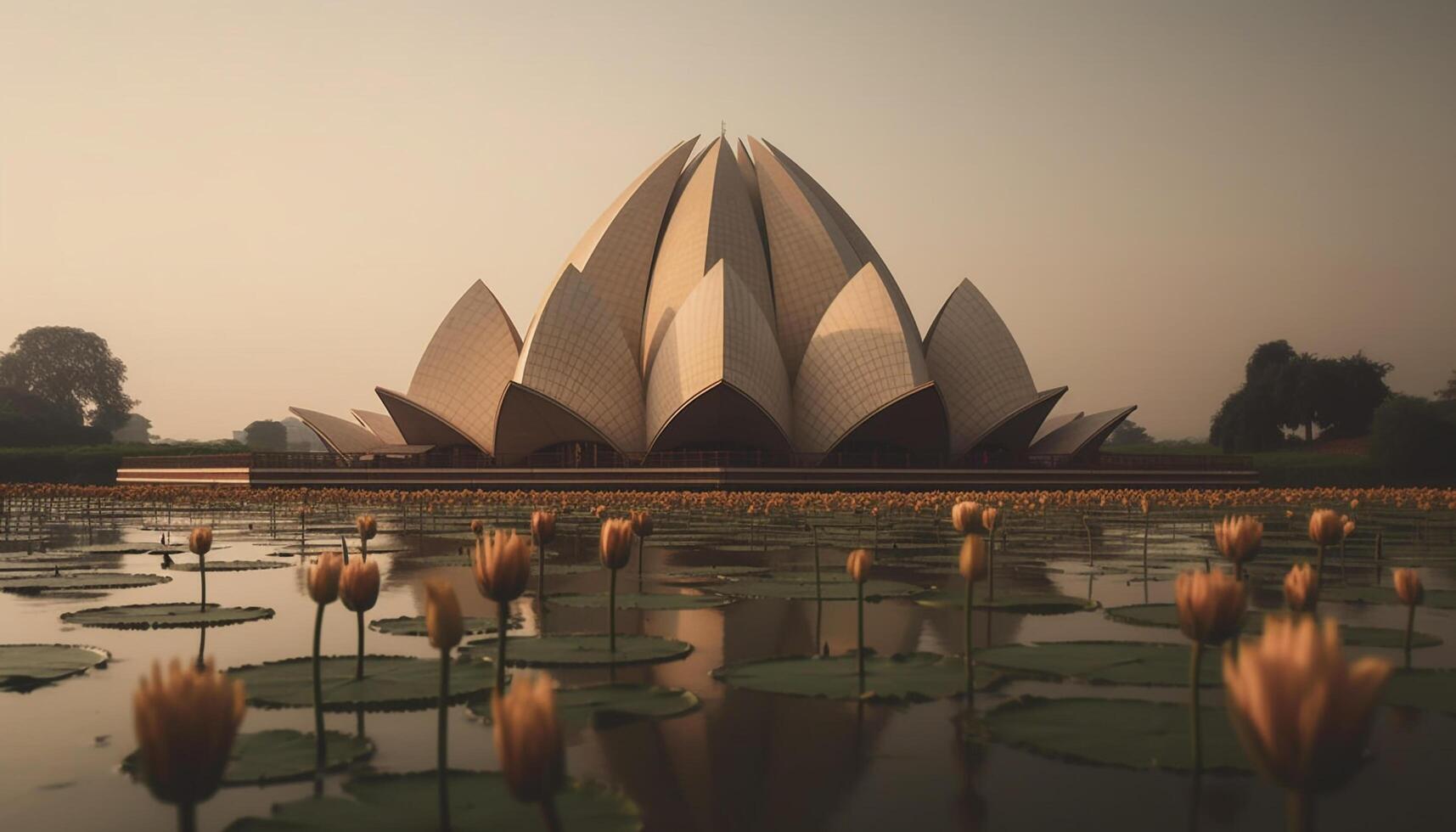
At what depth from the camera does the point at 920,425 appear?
45.8 meters

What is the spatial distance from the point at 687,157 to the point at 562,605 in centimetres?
5106

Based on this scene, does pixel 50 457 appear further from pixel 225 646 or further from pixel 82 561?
pixel 225 646

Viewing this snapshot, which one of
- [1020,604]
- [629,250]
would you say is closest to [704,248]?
[629,250]

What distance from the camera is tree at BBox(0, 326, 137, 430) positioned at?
110 meters

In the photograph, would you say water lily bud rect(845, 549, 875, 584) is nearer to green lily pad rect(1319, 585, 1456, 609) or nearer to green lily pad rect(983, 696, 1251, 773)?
green lily pad rect(983, 696, 1251, 773)

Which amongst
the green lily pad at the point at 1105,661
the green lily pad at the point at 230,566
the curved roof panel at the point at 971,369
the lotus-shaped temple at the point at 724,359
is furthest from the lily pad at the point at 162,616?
the curved roof panel at the point at 971,369

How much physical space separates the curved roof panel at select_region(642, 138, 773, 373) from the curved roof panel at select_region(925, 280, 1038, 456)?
801 cm

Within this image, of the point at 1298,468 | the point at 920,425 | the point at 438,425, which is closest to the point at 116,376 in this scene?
the point at 438,425

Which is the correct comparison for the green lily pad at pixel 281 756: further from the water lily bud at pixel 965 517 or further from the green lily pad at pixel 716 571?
the green lily pad at pixel 716 571

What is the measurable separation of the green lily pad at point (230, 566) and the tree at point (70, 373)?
109587 millimetres

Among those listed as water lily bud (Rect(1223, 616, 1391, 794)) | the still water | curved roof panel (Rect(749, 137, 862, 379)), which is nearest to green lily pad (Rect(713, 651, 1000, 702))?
the still water

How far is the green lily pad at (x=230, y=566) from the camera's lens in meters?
12.0

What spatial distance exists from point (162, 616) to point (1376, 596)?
9.38 m

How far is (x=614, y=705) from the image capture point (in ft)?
16.4
